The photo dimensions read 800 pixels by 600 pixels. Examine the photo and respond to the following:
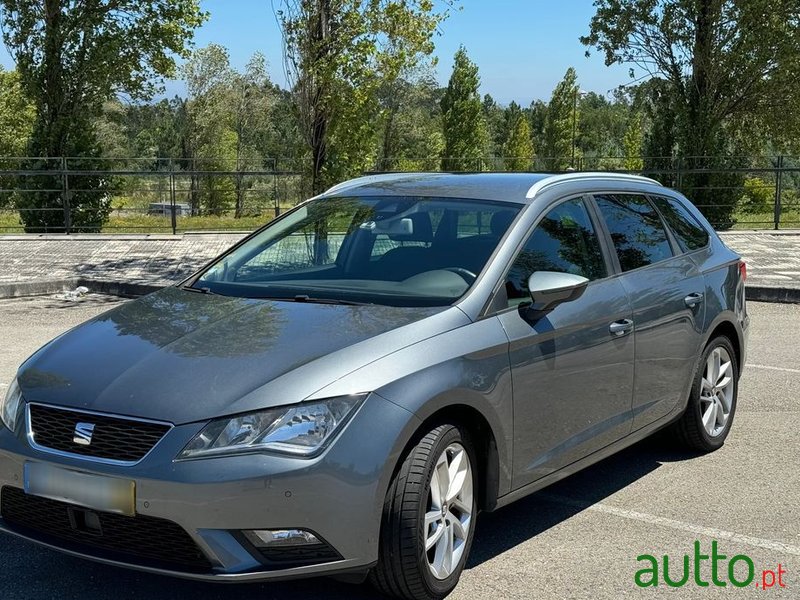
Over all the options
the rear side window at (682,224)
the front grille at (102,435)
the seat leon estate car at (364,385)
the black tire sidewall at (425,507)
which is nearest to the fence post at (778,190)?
the rear side window at (682,224)

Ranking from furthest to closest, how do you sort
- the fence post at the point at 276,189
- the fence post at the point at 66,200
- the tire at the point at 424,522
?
the fence post at the point at 276,189, the fence post at the point at 66,200, the tire at the point at 424,522

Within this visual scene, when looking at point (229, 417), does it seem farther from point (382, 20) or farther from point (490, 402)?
point (382, 20)

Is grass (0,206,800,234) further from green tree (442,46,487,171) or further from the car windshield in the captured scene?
green tree (442,46,487,171)

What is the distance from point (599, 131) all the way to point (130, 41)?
8825 centimetres

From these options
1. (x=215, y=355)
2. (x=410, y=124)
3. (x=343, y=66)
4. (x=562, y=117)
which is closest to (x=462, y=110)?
(x=410, y=124)

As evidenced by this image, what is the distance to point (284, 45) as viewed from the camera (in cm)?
1351

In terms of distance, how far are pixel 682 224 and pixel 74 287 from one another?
10047 mm

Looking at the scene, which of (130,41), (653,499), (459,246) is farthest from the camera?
(130,41)

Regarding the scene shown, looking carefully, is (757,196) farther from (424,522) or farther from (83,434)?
(83,434)

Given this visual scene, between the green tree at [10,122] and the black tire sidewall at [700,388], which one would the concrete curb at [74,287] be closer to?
the black tire sidewall at [700,388]

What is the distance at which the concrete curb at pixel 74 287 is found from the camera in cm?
1296

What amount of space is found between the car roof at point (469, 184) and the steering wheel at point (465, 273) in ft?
1.89

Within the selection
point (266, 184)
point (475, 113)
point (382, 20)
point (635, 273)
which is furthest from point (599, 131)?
point (635, 273)

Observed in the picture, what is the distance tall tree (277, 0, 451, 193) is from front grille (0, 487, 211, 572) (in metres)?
10.5
